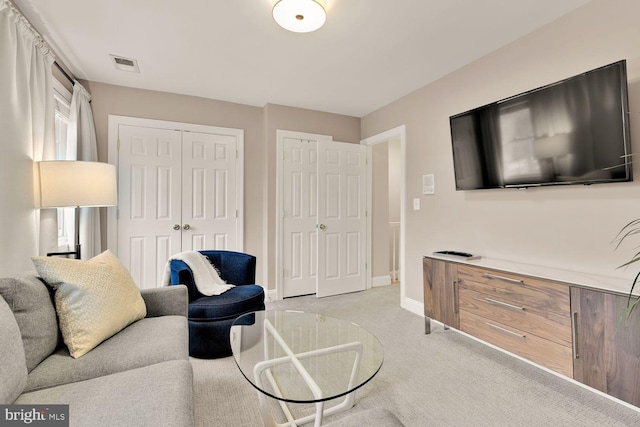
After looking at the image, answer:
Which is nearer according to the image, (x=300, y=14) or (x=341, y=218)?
(x=300, y=14)

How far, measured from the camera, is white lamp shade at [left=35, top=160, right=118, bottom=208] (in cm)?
201

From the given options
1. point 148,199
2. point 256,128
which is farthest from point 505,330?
point 148,199

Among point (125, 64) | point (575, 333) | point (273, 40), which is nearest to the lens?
point (575, 333)

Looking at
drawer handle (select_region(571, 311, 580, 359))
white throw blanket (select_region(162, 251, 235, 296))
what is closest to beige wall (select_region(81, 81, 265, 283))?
white throw blanket (select_region(162, 251, 235, 296))

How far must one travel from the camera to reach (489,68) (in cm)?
259

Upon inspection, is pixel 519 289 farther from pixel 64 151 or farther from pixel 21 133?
pixel 64 151

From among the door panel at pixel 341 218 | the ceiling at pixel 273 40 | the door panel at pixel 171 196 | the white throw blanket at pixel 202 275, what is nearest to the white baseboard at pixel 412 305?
the door panel at pixel 341 218

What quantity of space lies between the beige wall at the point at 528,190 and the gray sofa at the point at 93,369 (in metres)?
2.44

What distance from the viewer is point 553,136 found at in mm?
2045

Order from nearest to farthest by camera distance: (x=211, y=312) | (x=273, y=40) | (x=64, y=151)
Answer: (x=211, y=312), (x=273, y=40), (x=64, y=151)

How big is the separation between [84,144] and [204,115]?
1260mm

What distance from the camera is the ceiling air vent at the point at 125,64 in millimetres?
2670

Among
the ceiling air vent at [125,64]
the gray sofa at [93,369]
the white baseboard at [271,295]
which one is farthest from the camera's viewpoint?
the white baseboard at [271,295]

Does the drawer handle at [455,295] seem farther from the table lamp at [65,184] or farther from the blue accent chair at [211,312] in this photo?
Result: the table lamp at [65,184]
